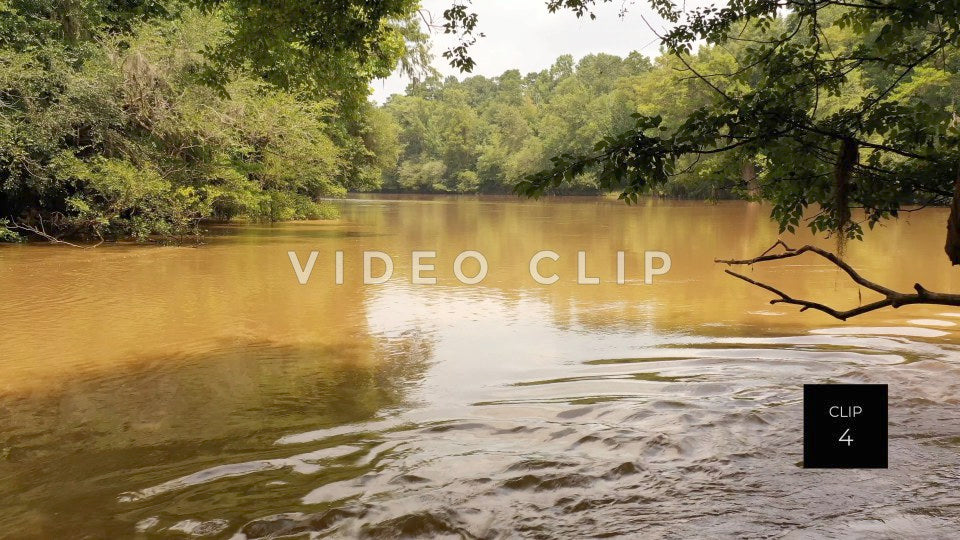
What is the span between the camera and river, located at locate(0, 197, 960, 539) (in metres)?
3.68

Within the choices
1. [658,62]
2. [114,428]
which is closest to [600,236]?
[114,428]

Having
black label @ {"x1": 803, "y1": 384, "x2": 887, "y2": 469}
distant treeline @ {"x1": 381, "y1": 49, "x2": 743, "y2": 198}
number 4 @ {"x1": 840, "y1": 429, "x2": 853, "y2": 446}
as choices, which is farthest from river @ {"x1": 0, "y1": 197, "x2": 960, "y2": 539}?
distant treeline @ {"x1": 381, "y1": 49, "x2": 743, "y2": 198}

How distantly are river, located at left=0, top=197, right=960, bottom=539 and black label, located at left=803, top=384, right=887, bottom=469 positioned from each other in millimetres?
121

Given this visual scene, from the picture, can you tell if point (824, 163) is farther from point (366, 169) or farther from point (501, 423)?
point (366, 169)

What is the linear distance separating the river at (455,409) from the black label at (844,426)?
12 cm

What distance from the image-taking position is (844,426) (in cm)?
358

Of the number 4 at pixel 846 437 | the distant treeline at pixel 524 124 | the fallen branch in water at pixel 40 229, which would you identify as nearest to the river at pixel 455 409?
the number 4 at pixel 846 437

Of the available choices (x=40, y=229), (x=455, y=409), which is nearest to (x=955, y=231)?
(x=455, y=409)

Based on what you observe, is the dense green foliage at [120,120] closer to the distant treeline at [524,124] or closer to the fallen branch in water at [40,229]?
the fallen branch in water at [40,229]

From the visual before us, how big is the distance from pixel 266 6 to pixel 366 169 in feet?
107

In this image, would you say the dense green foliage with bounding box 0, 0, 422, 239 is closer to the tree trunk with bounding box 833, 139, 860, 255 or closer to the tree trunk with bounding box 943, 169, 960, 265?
the tree trunk with bounding box 833, 139, 860, 255

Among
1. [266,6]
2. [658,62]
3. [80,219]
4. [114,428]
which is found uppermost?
[658,62]

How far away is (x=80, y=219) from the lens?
1720 cm

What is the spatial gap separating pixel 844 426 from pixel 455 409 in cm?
284
